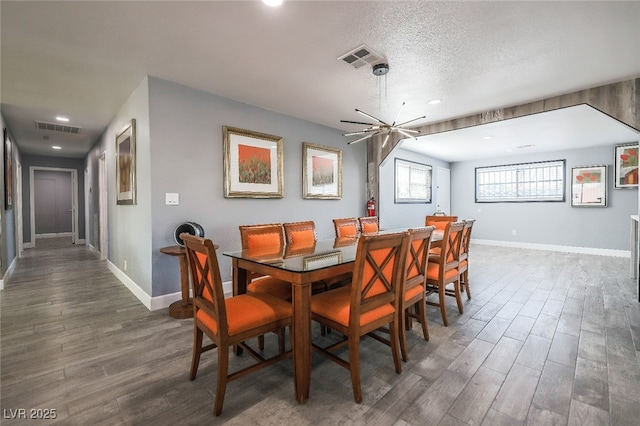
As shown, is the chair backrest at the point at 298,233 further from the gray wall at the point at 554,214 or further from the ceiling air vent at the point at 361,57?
the gray wall at the point at 554,214

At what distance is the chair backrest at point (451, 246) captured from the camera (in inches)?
105

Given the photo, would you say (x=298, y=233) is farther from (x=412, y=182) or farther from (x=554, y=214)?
(x=554, y=214)

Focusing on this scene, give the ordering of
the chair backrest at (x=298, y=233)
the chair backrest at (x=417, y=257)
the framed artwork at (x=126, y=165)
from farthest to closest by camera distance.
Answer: the framed artwork at (x=126, y=165)
the chair backrest at (x=298, y=233)
the chair backrest at (x=417, y=257)

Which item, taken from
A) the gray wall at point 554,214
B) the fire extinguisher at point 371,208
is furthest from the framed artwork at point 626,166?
the fire extinguisher at point 371,208

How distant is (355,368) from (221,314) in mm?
827

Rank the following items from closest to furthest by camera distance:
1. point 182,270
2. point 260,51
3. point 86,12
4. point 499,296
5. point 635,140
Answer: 1. point 86,12
2. point 260,51
3. point 182,270
4. point 499,296
5. point 635,140

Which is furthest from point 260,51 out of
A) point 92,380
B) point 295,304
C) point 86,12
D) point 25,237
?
point 25,237

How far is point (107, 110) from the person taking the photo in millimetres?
4156

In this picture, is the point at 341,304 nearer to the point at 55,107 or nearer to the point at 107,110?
the point at 107,110

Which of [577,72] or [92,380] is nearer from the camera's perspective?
Answer: [92,380]

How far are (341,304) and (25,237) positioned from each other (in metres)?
9.47

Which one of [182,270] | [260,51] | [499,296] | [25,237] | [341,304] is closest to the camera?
[341,304]

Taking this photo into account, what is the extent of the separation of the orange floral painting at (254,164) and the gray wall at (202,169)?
273 mm

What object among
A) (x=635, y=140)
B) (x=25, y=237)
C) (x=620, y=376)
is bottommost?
(x=620, y=376)
